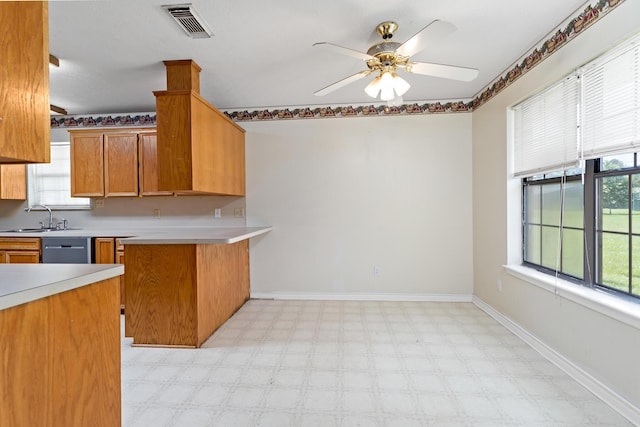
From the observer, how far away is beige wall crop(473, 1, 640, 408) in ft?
5.66

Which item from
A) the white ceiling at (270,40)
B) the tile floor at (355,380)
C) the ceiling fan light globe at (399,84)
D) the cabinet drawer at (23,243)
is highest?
the white ceiling at (270,40)

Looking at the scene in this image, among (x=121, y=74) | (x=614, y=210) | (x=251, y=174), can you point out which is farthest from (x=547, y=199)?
(x=121, y=74)

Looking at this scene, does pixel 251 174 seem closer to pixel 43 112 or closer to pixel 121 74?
pixel 121 74

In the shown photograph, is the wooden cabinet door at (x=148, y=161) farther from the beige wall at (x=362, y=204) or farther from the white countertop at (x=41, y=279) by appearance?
the white countertop at (x=41, y=279)

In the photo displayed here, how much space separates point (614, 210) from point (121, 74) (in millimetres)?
3978

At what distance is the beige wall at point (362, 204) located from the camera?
3.75m

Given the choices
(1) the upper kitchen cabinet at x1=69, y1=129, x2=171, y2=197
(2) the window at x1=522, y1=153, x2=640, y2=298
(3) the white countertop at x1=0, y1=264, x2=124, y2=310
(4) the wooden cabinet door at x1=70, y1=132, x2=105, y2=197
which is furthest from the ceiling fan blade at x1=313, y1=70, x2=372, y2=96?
(4) the wooden cabinet door at x1=70, y1=132, x2=105, y2=197

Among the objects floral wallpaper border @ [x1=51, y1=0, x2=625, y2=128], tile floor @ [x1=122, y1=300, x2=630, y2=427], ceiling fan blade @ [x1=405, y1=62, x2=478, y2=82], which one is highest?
floral wallpaper border @ [x1=51, y1=0, x2=625, y2=128]

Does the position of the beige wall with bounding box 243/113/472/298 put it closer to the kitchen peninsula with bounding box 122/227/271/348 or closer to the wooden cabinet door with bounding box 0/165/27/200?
the kitchen peninsula with bounding box 122/227/271/348

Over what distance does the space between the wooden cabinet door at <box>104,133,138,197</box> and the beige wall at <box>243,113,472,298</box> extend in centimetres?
130

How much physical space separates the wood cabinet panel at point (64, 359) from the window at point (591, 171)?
2.76 meters

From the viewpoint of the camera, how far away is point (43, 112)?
3.82 feet

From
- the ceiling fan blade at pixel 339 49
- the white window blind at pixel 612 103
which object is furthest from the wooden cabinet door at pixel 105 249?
the white window blind at pixel 612 103

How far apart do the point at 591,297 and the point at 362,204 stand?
2.31 metres
